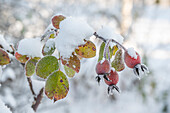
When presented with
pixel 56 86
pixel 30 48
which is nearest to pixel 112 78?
pixel 56 86

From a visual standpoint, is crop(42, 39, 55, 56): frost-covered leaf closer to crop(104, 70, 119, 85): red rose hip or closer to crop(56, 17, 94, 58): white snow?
crop(56, 17, 94, 58): white snow

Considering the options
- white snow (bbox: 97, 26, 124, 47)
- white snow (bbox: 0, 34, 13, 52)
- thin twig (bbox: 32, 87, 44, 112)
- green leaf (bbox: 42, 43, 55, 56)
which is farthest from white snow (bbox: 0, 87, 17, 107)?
white snow (bbox: 97, 26, 124, 47)

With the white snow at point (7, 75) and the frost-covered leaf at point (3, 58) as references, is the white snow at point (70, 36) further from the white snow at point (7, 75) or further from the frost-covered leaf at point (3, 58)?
the white snow at point (7, 75)

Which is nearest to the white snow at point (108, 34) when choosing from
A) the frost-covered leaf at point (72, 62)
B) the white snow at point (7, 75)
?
the frost-covered leaf at point (72, 62)

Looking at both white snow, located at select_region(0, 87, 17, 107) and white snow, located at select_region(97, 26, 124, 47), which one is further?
white snow, located at select_region(0, 87, 17, 107)

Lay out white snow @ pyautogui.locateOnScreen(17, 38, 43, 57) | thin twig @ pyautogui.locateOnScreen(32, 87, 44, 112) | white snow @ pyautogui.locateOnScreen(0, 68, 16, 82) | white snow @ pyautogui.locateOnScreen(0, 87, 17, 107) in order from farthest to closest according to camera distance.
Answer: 1. white snow @ pyautogui.locateOnScreen(0, 68, 16, 82)
2. white snow @ pyautogui.locateOnScreen(0, 87, 17, 107)
3. thin twig @ pyautogui.locateOnScreen(32, 87, 44, 112)
4. white snow @ pyautogui.locateOnScreen(17, 38, 43, 57)

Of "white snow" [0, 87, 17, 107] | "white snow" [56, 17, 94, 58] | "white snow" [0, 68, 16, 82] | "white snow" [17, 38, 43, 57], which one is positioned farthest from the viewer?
"white snow" [0, 68, 16, 82]

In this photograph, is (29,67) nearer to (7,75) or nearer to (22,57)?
(22,57)
